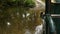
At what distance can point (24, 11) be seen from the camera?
21.0ft

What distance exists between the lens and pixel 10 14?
6051 mm

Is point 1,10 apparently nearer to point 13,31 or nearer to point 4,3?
point 4,3

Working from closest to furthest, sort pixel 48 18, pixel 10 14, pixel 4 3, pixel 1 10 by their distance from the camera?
pixel 48 18 < pixel 10 14 < pixel 1 10 < pixel 4 3

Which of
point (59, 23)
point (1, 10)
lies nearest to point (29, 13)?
point (1, 10)

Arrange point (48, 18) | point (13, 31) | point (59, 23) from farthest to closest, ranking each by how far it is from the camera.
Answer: point (13, 31), point (59, 23), point (48, 18)

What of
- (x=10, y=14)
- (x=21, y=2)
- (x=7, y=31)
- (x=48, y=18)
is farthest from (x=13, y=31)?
(x=48, y=18)

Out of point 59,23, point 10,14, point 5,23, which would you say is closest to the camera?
point 59,23

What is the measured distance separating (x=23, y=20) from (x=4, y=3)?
1.88 m

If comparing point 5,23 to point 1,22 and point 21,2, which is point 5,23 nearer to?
point 1,22

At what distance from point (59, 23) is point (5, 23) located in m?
3.87

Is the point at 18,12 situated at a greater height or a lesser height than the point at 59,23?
lesser

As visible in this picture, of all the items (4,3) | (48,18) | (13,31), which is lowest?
(13,31)

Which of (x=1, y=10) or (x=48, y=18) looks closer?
(x=48, y=18)

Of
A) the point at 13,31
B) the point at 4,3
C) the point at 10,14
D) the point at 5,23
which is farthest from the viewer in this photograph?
the point at 4,3
